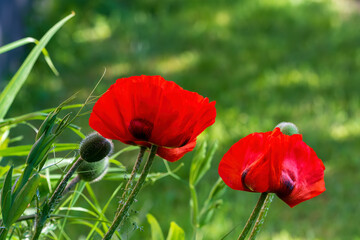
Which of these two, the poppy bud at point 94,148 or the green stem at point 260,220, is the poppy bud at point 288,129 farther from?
the poppy bud at point 94,148

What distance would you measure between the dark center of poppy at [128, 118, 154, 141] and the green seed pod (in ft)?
0.40

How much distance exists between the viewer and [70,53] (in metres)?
4.65

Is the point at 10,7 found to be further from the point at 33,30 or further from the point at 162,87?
the point at 162,87

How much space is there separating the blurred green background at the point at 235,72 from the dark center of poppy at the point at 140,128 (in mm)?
1737

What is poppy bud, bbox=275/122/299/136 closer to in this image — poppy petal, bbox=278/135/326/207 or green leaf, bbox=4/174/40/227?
poppy petal, bbox=278/135/326/207

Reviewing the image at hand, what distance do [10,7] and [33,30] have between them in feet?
1.27

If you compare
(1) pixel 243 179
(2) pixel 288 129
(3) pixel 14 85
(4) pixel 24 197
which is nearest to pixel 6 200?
(4) pixel 24 197

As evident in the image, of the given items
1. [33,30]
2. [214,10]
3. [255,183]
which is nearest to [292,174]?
[255,183]

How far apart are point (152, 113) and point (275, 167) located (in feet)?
0.45

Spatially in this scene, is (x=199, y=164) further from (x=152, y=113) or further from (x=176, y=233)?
(x=152, y=113)

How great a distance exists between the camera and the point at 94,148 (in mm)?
678

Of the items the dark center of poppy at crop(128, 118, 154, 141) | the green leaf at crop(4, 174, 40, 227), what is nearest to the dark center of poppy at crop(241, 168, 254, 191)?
the dark center of poppy at crop(128, 118, 154, 141)

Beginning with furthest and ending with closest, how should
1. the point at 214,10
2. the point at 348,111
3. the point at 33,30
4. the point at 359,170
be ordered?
1. the point at 214,10
2. the point at 33,30
3. the point at 348,111
4. the point at 359,170

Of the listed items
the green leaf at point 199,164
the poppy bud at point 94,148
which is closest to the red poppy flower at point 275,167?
the poppy bud at point 94,148
